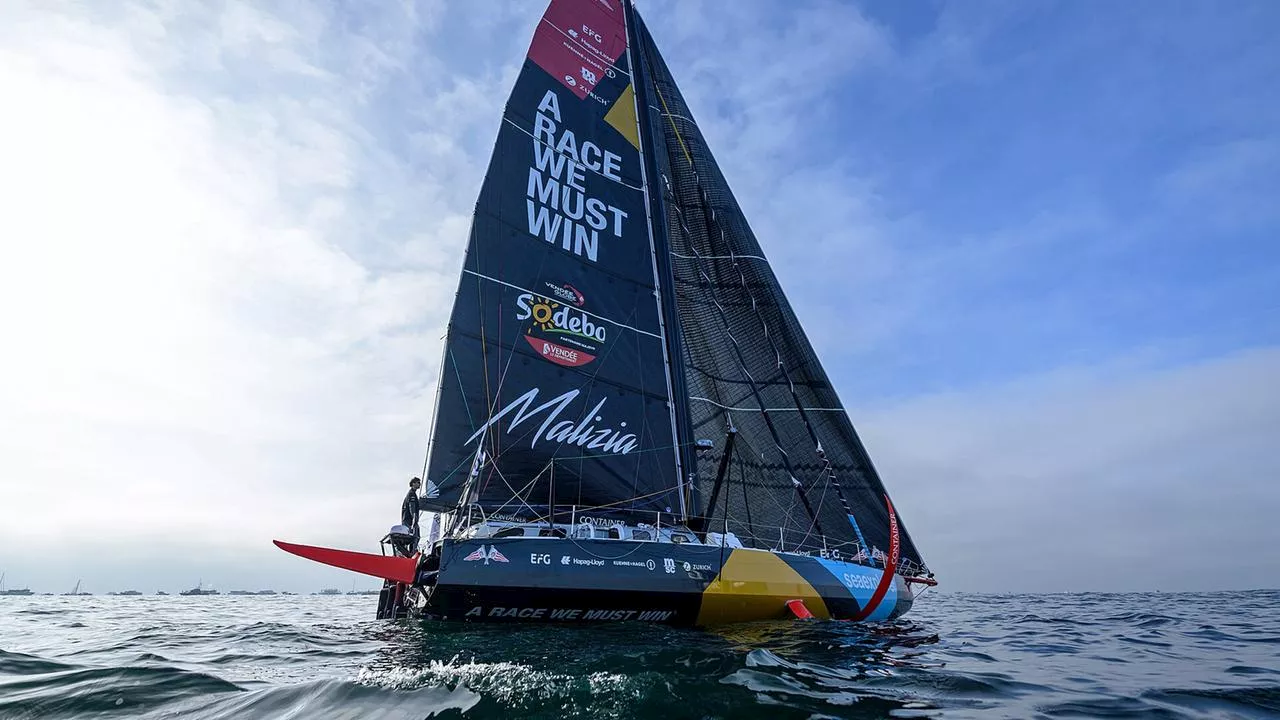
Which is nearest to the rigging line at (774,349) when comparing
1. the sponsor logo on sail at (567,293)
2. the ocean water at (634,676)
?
the sponsor logo on sail at (567,293)

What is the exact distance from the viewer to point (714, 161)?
19.8 metres

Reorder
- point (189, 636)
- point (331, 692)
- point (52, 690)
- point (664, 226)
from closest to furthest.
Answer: point (331, 692) → point (52, 690) → point (189, 636) → point (664, 226)

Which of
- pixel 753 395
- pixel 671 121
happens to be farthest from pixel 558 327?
pixel 671 121

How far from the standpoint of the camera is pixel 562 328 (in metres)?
13.9

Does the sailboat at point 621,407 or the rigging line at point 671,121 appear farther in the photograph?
the rigging line at point 671,121

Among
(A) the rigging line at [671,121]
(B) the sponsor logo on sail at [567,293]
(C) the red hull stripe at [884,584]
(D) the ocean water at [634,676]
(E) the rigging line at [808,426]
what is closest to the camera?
(D) the ocean water at [634,676]

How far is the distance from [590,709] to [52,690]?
16.2ft

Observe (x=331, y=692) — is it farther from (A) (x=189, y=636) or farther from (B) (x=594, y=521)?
(A) (x=189, y=636)

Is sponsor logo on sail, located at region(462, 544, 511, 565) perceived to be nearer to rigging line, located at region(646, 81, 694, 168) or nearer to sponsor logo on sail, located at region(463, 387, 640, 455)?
sponsor logo on sail, located at region(463, 387, 640, 455)

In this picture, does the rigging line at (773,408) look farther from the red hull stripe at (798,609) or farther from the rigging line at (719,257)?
the red hull stripe at (798,609)

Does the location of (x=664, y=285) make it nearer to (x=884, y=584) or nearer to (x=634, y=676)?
(x=884, y=584)

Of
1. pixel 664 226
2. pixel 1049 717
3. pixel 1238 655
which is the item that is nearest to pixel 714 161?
pixel 664 226

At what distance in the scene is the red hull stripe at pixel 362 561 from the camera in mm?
9233

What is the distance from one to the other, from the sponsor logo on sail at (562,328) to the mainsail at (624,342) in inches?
1.5
